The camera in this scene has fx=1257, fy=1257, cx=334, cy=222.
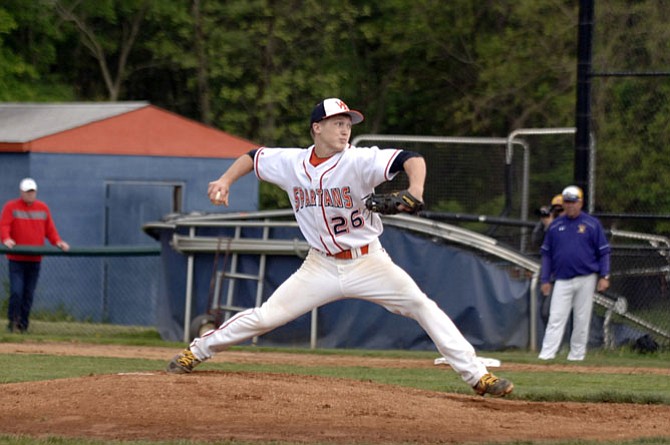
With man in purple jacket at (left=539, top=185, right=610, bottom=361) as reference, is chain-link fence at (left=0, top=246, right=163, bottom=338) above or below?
below

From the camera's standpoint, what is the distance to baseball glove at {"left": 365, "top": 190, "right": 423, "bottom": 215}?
24.0 ft

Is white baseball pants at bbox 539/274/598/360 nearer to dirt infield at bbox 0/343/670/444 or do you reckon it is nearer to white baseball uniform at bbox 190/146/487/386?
dirt infield at bbox 0/343/670/444

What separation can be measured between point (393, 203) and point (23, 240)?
945 cm

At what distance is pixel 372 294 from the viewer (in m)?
8.11

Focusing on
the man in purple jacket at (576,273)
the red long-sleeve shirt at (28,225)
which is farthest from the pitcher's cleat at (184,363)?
the red long-sleeve shirt at (28,225)

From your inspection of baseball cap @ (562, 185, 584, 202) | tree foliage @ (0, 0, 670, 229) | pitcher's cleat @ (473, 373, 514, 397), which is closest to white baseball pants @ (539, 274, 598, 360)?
baseball cap @ (562, 185, 584, 202)

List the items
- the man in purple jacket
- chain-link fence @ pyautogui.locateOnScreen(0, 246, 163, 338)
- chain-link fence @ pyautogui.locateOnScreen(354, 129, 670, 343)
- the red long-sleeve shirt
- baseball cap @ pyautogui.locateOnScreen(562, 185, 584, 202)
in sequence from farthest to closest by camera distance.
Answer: chain-link fence @ pyautogui.locateOnScreen(354, 129, 670, 343) < chain-link fence @ pyautogui.locateOnScreen(0, 246, 163, 338) < the red long-sleeve shirt < the man in purple jacket < baseball cap @ pyautogui.locateOnScreen(562, 185, 584, 202)

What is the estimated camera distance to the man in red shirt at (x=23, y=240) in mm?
15484

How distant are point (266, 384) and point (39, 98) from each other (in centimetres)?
2090

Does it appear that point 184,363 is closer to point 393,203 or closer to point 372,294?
point 372,294

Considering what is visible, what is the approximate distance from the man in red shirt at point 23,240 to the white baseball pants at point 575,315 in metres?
5.96

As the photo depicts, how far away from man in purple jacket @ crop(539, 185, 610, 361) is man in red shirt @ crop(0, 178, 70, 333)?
5.98 meters

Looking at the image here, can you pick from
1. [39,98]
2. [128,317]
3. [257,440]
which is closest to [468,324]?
[128,317]

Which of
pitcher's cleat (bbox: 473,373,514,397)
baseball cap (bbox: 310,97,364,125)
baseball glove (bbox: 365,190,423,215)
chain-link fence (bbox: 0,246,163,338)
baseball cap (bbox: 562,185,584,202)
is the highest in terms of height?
baseball cap (bbox: 310,97,364,125)
